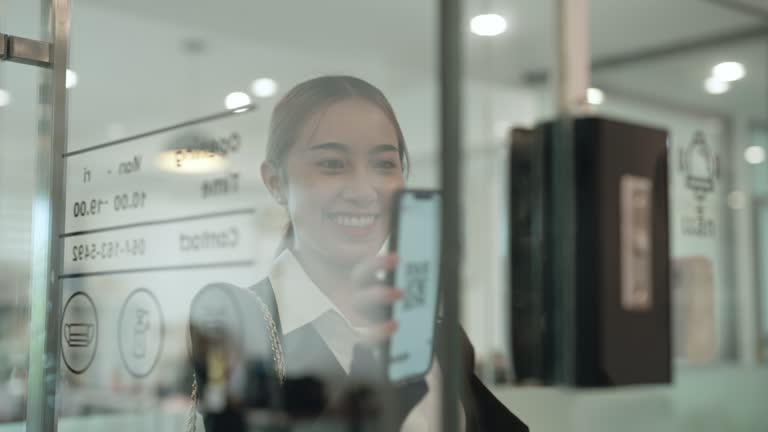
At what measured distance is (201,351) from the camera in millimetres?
2084

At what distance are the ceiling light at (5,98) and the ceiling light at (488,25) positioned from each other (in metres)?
1.20

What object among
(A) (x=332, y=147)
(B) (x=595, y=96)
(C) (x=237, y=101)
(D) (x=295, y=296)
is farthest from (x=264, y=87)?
(B) (x=595, y=96)

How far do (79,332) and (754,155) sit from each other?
92.8 inches

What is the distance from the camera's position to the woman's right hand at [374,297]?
194 cm

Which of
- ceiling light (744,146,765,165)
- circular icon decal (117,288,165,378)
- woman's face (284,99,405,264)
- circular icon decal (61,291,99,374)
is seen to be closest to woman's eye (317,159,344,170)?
woman's face (284,99,405,264)

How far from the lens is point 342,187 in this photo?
6.36 feet

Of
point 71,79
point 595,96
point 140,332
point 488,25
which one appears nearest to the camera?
point 140,332

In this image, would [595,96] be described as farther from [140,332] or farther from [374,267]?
[140,332]

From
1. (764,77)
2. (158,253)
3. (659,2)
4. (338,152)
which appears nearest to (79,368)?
(158,253)

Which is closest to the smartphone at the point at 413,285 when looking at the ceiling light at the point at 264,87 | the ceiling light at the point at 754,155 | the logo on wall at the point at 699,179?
the ceiling light at the point at 264,87

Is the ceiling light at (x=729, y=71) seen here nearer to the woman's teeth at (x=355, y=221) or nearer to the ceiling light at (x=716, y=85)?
the ceiling light at (x=716, y=85)

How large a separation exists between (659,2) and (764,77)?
77cm

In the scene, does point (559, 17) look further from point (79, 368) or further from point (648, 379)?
point (79, 368)

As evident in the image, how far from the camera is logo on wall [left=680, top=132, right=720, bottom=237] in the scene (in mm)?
2836
